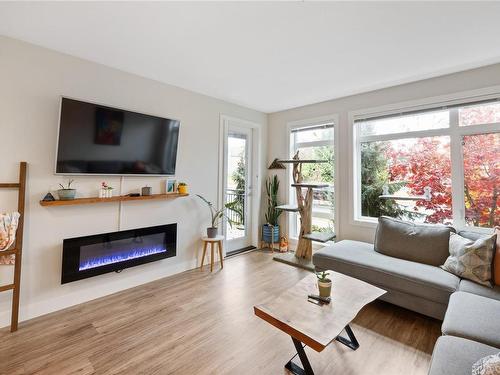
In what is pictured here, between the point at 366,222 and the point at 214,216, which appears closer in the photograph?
the point at 366,222

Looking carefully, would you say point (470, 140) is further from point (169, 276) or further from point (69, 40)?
point (69, 40)

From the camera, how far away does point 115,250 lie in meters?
2.71

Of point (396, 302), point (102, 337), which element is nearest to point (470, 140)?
point (396, 302)

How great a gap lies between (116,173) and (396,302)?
10.5ft

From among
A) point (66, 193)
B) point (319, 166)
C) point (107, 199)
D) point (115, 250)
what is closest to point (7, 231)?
point (66, 193)

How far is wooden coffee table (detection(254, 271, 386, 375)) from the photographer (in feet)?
4.43

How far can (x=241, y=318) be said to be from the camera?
223cm

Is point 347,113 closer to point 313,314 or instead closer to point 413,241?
point 413,241

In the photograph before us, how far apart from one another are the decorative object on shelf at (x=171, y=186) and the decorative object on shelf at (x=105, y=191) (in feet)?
2.16

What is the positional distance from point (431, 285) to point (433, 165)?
64.7 inches

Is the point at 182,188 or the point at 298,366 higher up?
the point at 182,188

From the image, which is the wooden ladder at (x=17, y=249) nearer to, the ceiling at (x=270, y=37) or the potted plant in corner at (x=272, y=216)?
the ceiling at (x=270, y=37)

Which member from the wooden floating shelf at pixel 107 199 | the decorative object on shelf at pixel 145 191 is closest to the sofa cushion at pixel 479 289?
the wooden floating shelf at pixel 107 199

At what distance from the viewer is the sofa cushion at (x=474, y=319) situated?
1.36 meters
